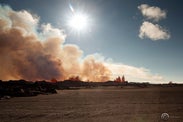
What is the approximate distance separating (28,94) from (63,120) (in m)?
31.9

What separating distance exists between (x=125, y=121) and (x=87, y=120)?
108 inches

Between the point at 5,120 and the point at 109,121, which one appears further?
the point at 5,120

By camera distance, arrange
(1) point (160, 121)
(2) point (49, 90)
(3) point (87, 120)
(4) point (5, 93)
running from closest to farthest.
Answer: (1) point (160, 121), (3) point (87, 120), (4) point (5, 93), (2) point (49, 90)

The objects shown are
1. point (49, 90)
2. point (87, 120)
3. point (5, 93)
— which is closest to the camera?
point (87, 120)

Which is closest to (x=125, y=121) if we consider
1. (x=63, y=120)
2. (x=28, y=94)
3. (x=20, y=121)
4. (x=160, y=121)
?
(x=160, y=121)

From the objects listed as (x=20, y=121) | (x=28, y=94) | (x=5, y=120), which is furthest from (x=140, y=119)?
(x=28, y=94)

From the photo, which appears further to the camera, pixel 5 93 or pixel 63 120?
pixel 5 93

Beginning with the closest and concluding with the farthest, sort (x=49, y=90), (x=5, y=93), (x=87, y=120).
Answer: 1. (x=87, y=120)
2. (x=5, y=93)
3. (x=49, y=90)

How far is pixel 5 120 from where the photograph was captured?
54.6 feet

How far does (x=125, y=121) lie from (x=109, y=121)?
43.2 inches

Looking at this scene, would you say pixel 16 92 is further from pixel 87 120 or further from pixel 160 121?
pixel 160 121

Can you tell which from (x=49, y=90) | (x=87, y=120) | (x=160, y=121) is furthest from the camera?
(x=49, y=90)

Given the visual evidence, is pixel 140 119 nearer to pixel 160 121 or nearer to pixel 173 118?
pixel 160 121

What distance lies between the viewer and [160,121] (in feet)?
48.6
